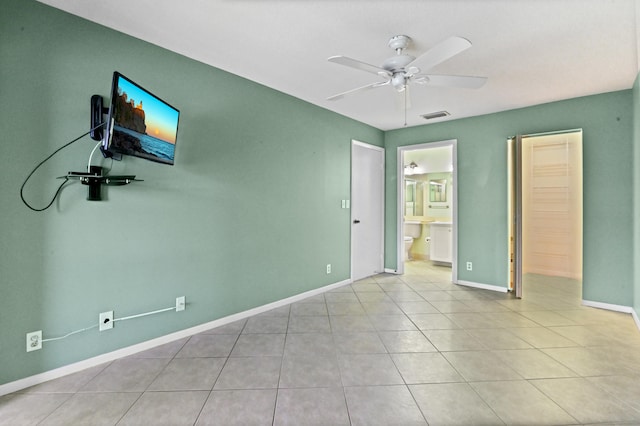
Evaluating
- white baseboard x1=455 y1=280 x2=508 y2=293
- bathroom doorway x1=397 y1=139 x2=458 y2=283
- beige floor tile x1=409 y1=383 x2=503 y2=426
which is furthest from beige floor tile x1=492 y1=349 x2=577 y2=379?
bathroom doorway x1=397 y1=139 x2=458 y2=283

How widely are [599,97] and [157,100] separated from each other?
4710mm

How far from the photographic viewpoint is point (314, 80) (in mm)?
3066

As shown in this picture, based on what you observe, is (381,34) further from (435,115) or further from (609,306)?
(609,306)

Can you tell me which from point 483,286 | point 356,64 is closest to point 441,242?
point 483,286

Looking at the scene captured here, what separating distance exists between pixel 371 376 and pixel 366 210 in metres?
3.05

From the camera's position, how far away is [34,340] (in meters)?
1.86

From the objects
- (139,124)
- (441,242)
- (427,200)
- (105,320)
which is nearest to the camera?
(139,124)

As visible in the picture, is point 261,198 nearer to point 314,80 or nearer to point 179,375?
point 314,80

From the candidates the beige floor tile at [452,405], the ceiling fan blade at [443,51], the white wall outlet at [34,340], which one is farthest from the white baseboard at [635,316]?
the white wall outlet at [34,340]

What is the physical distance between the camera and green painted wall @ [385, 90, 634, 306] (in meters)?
3.24

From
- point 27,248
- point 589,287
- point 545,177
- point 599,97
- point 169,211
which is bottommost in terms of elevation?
point 589,287

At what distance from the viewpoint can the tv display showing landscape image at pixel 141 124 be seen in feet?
5.87

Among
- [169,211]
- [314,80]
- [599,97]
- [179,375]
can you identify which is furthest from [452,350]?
[599,97]

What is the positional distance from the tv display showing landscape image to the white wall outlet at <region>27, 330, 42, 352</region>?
4.33 feet
